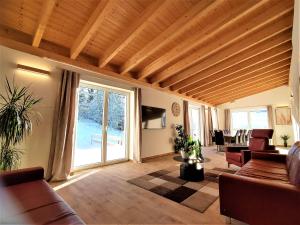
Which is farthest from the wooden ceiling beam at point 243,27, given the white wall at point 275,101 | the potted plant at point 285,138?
the potted plant at point 285,138

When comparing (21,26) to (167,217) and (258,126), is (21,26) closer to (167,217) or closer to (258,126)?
(167,217)

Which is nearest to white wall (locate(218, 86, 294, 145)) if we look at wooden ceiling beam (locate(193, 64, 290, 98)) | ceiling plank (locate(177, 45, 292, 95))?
wooden ceiling beam (locate(193, 64, 290, 98))

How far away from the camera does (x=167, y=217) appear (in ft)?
6.27

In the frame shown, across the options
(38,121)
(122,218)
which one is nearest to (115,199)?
(122,218)

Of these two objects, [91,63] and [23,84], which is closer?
[23,84]

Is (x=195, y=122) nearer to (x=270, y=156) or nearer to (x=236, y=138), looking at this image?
(x=236, y=138)

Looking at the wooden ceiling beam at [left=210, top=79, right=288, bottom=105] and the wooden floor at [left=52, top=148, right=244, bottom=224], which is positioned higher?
the wooden ceiling beam at [left=210, top=79, right=288, bottom=105]

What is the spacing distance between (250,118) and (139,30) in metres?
8.39

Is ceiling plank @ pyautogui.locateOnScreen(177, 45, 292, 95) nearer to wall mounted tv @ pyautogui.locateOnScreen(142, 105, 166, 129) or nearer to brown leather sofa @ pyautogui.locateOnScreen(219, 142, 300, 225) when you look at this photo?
wall mounted tv @ pyautogui.locateOnScreen(142, 105, 166, 129)

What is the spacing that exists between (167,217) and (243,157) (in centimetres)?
229

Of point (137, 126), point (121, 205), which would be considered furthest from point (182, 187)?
point (137, 126)

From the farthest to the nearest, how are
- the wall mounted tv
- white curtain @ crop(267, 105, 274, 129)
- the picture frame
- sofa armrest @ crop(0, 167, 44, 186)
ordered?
white curtain @ crop(267, 105, 274, 129) → the picture frame → the wall mounted tv → sofa armrest @ crop(0, 167, 44, 186)

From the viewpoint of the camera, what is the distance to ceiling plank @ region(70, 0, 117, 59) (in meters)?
2.14

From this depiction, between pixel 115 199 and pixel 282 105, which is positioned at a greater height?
pixel 282 105
